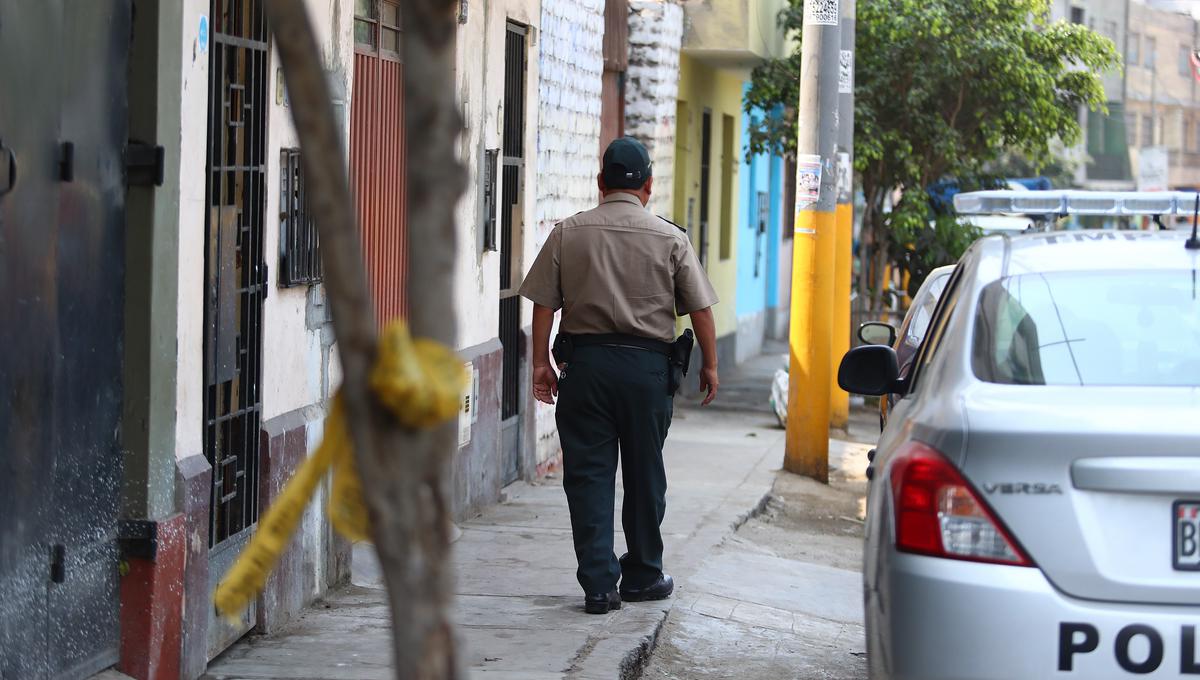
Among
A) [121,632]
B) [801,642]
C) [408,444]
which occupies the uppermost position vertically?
[408,444]

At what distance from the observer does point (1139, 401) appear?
3811 millimetres

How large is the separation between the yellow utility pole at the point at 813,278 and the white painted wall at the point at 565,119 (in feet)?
4.86

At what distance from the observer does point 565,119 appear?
11.3 meters

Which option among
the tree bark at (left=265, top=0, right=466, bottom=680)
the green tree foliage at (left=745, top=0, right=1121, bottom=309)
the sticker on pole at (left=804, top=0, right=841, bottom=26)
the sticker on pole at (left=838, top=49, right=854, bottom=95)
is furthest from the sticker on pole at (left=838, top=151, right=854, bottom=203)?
the tree bark at (left=265, top=0, right=466, bottom=680)

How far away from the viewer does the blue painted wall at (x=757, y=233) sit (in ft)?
70.5

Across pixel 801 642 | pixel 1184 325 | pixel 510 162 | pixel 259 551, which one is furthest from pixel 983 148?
pixel 259 551

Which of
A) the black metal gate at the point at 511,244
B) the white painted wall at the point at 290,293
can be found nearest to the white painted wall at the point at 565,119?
the black metal gate at the point at 511,244

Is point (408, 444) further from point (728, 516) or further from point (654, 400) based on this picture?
point (728, 516)

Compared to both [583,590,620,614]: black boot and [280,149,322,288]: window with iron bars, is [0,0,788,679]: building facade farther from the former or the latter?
[583,590,620,614]: black boot

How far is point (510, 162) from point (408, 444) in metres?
7.83

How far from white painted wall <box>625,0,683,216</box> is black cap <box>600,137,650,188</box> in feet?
24.5

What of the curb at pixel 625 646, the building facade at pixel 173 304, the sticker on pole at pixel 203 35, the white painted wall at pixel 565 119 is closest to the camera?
the building facade at pixel 173 304

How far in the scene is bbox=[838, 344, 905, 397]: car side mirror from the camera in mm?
5270

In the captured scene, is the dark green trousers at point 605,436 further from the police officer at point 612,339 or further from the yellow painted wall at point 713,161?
the yellow painted wall at point 713,161
